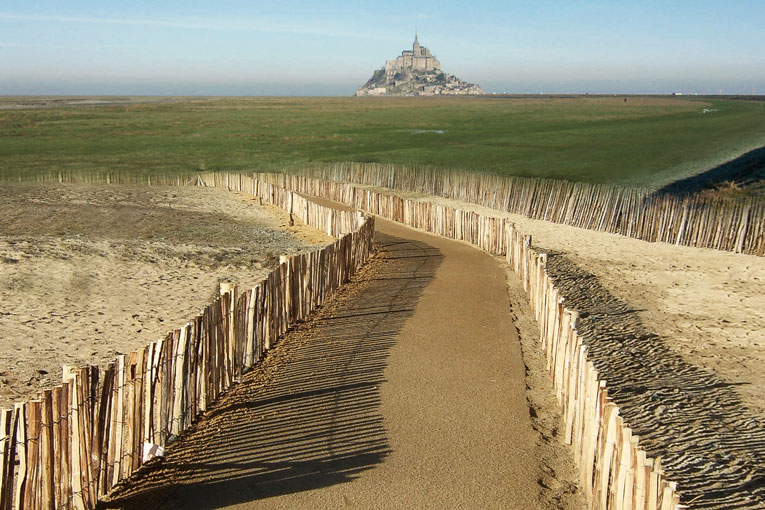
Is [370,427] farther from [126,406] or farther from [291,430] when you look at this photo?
[126,406]

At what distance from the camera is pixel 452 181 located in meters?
26.9

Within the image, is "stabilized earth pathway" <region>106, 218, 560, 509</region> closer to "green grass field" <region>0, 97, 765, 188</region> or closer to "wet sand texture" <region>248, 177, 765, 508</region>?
"wet sand texture" <region>248, 177, 765, 508</region>

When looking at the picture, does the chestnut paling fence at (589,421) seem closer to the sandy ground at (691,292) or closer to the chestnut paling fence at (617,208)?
the sandy ground at (691,292)

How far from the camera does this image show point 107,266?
14.2 m

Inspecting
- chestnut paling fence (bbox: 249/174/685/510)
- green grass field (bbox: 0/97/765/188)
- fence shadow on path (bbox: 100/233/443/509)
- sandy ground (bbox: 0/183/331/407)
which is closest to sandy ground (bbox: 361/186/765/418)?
chestnut paling fence (bbox: 249/174/685/510)

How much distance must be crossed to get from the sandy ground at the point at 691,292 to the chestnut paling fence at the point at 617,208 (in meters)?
0.45

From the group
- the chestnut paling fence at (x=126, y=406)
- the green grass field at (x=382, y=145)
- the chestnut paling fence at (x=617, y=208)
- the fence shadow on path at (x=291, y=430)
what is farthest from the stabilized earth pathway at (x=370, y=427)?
the green grass field at (x=382, y=145)

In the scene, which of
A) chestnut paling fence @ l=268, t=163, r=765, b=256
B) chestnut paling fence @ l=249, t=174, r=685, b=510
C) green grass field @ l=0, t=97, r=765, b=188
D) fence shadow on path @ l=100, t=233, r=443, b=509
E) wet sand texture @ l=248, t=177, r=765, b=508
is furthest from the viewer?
green grass field @ l=0, t=97, r=765, b=188

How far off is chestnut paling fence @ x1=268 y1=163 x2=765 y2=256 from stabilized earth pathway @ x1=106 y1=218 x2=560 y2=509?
348 inches

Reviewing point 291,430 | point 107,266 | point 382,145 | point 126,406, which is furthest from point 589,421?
point 382,145

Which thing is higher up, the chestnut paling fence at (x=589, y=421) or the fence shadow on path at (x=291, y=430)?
the chestnut paling fence at (x=589, y=421)

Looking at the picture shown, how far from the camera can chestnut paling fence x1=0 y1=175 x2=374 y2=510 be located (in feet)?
16.2

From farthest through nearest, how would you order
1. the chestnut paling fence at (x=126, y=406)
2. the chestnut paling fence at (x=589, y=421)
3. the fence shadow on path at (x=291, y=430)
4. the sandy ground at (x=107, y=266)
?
the sandy ground at (x=107, y=266) < the fence shadow on path at (x=291, y=430) < the chestnut paling fence at (x=126, y=406) < the chestnut paling fence at (x=589, y=421)

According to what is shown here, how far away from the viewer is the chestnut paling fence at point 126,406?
4926 millimetres
